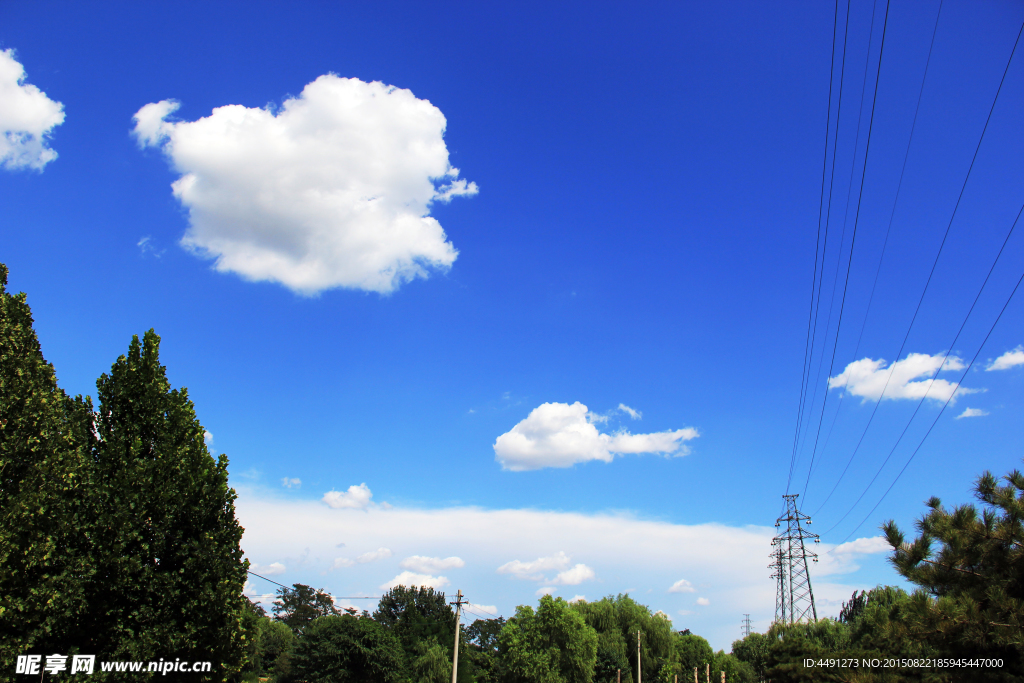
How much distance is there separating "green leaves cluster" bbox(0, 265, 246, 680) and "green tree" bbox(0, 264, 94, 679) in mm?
26

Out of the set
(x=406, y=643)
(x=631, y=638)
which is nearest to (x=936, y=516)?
(x=631, y=638)

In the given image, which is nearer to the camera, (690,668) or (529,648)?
(529,648)

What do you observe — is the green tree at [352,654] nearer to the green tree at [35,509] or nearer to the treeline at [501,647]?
the treeline at [501,647]

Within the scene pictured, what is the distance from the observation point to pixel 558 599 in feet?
200

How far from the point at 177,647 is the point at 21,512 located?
197 inches

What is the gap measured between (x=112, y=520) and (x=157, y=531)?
1.09m

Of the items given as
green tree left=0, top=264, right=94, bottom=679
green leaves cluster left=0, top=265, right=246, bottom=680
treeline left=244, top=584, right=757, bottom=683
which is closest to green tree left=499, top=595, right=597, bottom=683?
treeline left=244, top=584, right=757, bottom=683

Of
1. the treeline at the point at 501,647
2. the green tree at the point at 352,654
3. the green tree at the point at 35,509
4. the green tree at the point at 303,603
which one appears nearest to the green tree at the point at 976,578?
the green tree at the point at 35,509

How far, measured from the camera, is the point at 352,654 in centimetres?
6400

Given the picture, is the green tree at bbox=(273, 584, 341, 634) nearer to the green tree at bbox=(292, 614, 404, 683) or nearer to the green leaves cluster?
the green tree at bbox=(292, 614, 404, 683)

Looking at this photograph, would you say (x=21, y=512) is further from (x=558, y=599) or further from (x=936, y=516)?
(x=558, y=599)

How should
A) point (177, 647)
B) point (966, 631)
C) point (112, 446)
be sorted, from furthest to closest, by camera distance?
point (112, 446) < point (177, 647) < point (966, 631)

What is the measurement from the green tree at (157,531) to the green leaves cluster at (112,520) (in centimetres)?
3

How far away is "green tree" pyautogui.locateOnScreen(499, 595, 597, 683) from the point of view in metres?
56.4
